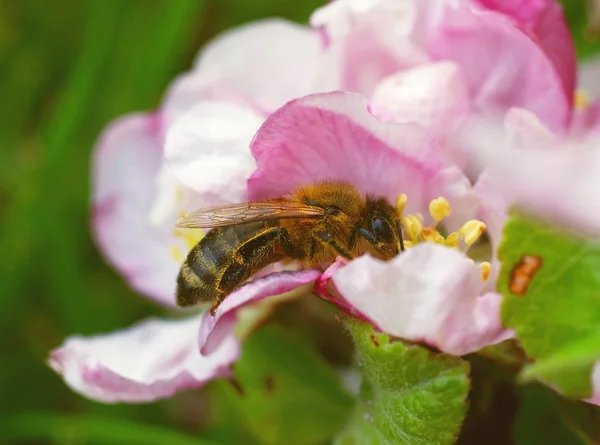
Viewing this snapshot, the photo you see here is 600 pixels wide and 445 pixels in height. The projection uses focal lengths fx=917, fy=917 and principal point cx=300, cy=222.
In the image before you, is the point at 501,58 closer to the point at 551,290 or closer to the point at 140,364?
the point at 551,290

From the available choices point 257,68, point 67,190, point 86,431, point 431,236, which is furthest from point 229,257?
point 67,190

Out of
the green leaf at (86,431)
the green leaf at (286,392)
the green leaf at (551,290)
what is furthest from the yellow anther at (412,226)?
the green leaf at (86,431)

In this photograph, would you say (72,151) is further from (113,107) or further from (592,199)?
(592,199)

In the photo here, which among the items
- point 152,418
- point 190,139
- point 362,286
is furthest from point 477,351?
point 152,418

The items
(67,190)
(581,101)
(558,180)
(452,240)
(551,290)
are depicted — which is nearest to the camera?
(558,180)

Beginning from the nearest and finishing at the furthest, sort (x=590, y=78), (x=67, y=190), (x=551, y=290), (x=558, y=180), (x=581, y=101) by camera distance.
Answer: (x=558, y=180) → (x=551, y=290) → (x=581, y=101) → (x=590, y=78) → (x=67, y=190)
